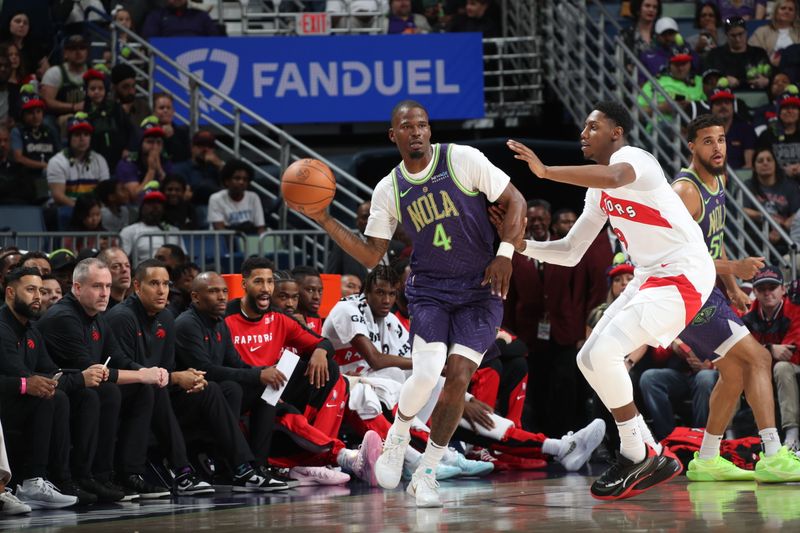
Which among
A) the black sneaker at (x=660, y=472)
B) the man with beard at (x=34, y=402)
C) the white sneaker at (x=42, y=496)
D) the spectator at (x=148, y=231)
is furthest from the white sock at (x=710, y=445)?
the spectator at (x=148, y=231)

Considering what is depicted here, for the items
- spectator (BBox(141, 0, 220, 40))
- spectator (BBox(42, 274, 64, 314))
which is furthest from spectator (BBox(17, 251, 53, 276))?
spectator (BBox(141, 0, 220, 40))

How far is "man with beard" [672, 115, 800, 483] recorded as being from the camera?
7668mm

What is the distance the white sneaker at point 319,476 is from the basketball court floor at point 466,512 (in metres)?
0.47

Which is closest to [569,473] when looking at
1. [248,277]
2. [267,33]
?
[248,277]

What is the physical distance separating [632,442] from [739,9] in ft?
37.4

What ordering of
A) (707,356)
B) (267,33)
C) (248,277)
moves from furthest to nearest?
(267,33), (248,277), (707,356)

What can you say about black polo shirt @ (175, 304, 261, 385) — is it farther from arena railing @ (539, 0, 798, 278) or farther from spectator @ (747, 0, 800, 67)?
spectator @ (747, 0, 800, 67)

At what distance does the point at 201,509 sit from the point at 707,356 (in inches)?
130

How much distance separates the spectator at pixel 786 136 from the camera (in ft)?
46.9

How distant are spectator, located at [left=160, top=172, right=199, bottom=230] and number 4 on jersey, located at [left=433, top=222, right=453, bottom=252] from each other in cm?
527

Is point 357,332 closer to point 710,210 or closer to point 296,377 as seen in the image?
point 296,377

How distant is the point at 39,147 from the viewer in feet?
42.1

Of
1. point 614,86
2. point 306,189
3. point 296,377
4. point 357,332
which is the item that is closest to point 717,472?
point 357,332

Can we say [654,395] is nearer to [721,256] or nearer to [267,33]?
[721,256]
